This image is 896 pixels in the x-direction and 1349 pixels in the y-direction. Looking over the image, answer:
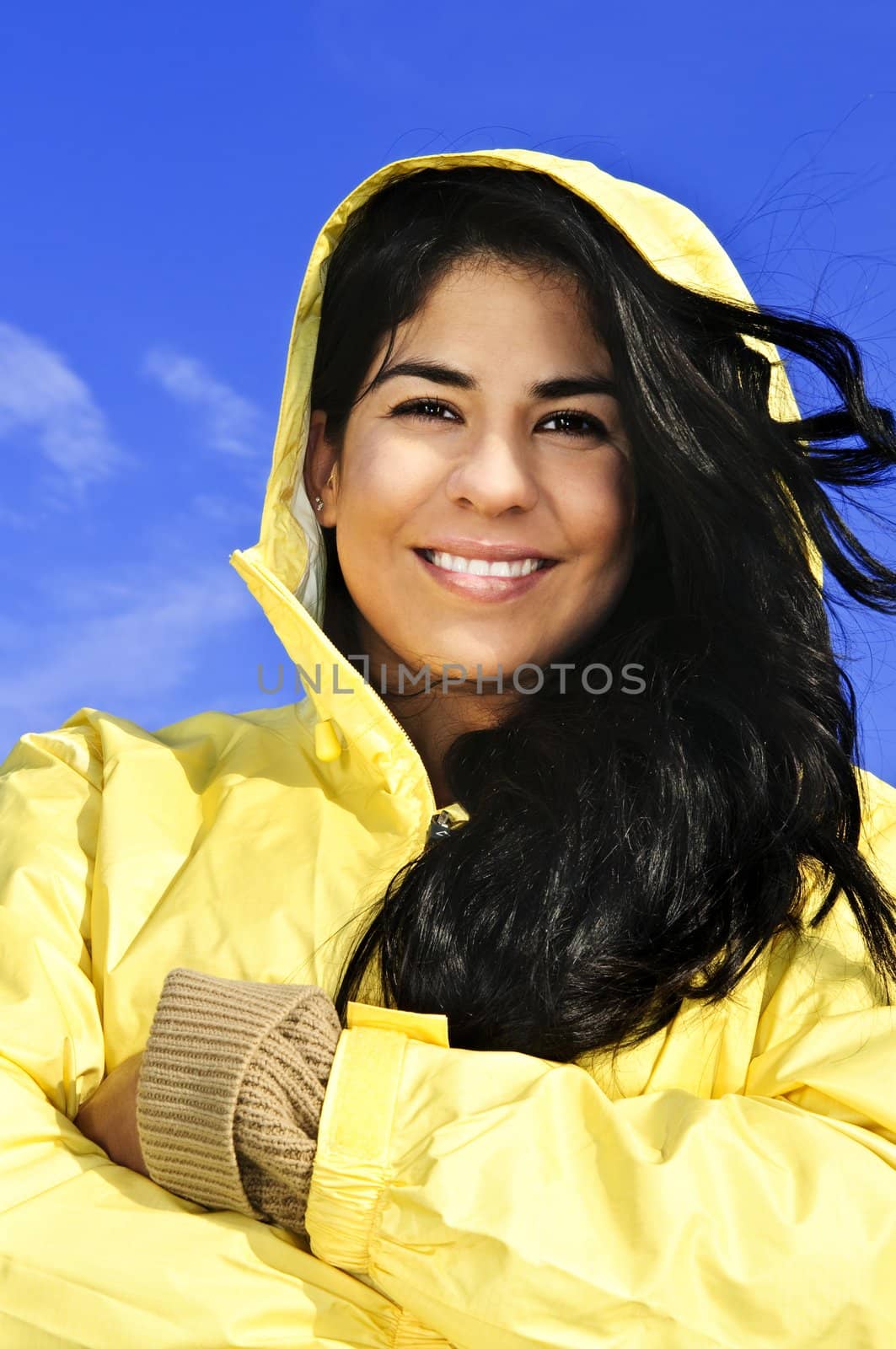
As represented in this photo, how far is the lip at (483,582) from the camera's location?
2.25 metres

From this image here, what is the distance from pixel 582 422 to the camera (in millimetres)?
2213

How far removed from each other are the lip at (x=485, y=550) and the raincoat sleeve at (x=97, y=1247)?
0.88m

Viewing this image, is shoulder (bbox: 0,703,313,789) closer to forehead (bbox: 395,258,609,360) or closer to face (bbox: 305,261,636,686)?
face (bbox: 305,261,636,686)

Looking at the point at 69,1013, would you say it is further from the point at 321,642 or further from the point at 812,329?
the point at 812,329

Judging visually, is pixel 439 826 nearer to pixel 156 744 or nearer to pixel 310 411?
pixel 156 744

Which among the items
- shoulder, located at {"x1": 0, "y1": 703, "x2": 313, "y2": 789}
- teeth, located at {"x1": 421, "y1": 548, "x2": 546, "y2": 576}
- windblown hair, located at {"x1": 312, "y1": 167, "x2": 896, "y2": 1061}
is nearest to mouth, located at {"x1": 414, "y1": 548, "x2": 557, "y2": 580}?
teeth, located at {"x1": 421, "y1": 548, "x2": 546, "y2": 576}

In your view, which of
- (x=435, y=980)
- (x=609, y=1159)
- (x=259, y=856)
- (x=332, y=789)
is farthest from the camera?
(x=332, y=789)

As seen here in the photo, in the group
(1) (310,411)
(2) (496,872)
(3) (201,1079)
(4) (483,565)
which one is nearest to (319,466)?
(1) (310,411)

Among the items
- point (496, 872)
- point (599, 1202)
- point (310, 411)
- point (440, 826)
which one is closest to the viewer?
point (599, 1202)

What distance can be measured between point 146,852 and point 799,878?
0.97m

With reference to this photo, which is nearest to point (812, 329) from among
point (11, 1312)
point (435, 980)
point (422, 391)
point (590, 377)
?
point (590, 377)

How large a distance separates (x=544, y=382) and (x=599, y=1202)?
1250 mm

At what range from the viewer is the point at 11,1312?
1494 millimetres

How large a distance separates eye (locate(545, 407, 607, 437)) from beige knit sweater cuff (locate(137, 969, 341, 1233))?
3.39 ft
